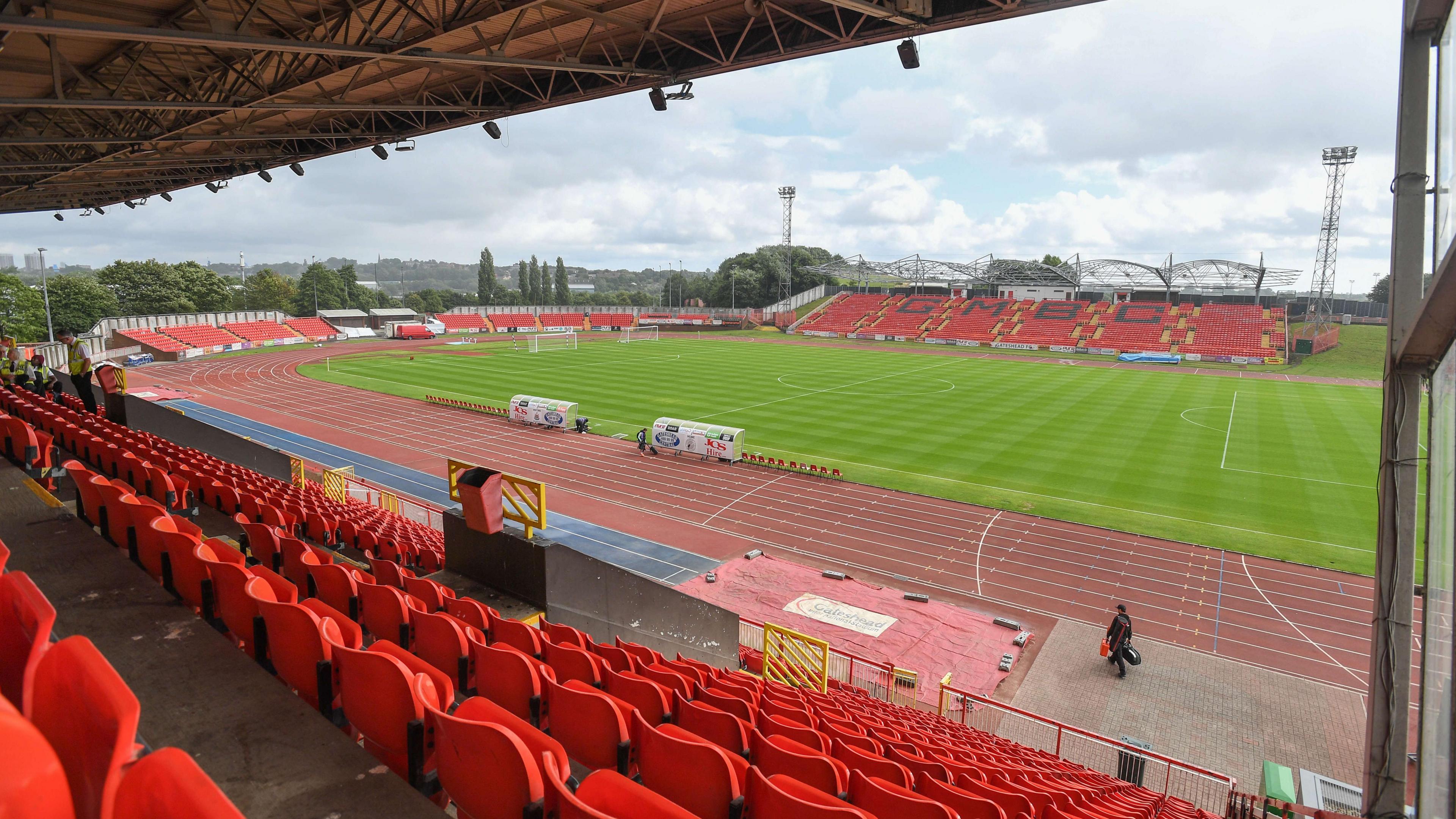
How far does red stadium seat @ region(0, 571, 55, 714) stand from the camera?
206cm

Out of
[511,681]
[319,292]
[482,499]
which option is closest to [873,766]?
[511,681]

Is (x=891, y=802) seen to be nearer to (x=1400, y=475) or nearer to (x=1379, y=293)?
(x=1400, y=475)

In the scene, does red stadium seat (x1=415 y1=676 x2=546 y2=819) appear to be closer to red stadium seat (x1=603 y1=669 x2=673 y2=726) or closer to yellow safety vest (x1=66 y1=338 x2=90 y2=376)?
red stadium seat (x1=603 y1=669 x2=673 y2=726)

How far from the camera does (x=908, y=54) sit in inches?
403

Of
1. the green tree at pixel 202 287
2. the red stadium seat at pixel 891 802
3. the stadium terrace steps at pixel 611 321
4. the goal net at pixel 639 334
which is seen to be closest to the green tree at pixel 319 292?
the green tree at pixel 202 287

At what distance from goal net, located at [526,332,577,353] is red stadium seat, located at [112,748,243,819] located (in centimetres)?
6437

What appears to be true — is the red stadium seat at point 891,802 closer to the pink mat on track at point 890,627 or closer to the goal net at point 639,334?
the pink mat on track at point 890,627

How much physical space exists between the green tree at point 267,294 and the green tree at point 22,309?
3681 cm

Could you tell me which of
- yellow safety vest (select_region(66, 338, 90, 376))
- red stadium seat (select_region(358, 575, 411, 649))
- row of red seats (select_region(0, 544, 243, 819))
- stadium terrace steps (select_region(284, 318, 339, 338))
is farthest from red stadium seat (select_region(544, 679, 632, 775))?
stadium terrace steps (select_region(284, 318, 339, 338))

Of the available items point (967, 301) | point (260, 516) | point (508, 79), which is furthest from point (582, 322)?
point (260, 516)

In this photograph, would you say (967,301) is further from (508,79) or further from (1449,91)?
(1449,91)

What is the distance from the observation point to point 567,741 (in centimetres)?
386

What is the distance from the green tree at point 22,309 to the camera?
2386 inches

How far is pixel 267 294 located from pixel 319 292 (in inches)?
396
